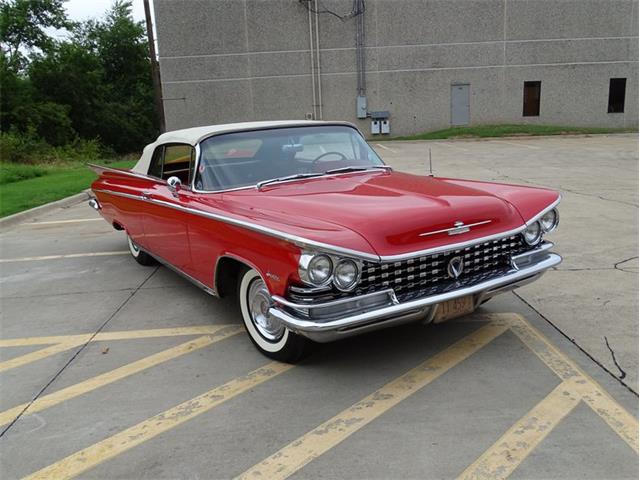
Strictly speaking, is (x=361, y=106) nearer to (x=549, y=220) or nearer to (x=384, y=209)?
(x=549, y=220)

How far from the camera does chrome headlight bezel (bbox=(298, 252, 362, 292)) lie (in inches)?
119

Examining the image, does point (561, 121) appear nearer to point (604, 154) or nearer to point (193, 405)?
point (604, 154)

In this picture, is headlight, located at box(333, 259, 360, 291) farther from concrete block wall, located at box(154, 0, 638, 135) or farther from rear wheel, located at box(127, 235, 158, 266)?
concrete block wall, located at box(154, 0, 638, 135)

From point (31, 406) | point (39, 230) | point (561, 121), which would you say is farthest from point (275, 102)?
point (31, 406)

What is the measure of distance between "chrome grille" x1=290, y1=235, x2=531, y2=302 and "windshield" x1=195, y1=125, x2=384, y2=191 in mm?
1413

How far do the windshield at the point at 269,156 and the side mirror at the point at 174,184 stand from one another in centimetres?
25

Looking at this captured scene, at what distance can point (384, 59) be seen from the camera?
26969 millimetres

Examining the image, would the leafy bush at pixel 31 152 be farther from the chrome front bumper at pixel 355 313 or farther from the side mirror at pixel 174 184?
the chrome front bumper at pixel 355 313

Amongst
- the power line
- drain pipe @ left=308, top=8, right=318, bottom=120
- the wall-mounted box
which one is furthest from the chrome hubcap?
the power line

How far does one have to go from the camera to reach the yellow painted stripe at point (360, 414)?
8.57 ft

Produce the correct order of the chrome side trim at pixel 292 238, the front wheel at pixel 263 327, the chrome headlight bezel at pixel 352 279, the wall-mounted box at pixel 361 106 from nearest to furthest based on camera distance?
the chrome side trim at pixel 292 238
the chrome headlight bezel at pixel 352 279
the front wheel at pixel 263 327
the wall-mounted box at pixel 361 106

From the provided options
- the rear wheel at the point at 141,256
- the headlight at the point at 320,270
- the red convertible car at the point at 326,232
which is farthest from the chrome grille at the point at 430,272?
the rear wheel at the point at 141,256

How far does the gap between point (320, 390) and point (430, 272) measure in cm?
100

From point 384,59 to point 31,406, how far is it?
26.2 meters
